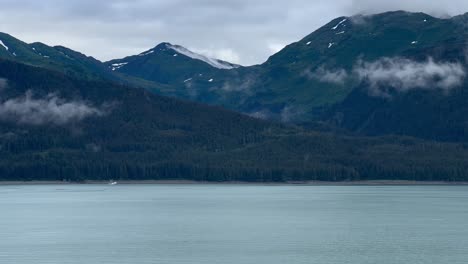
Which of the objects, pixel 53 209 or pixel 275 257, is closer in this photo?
pixel 275 257

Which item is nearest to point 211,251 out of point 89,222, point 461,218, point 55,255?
point 55,255

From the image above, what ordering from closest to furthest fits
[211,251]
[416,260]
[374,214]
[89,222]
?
1. [416,260]
2. [211,251]
3. [89,222]
4. [374,214]

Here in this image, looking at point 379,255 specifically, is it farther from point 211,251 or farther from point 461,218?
point 461,218

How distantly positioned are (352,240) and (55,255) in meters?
35.0

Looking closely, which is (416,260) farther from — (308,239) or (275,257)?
(308,239)

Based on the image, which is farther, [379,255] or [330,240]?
[330,240]

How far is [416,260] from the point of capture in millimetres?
102750

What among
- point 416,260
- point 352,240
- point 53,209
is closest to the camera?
point 416,260

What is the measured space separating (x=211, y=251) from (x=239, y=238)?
1450 cm

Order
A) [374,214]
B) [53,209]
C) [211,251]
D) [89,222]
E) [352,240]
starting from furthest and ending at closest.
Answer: [53,209] < [374,214] < [89,222] < [352,240] < [211,251]

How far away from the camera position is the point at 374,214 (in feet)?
556

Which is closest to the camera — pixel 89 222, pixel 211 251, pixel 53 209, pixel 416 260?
pixel 416 260

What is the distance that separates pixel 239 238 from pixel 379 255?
23.0 meters

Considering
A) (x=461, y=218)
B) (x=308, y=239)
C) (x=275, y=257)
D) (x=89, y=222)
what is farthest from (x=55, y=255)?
(x=461, y=218)
